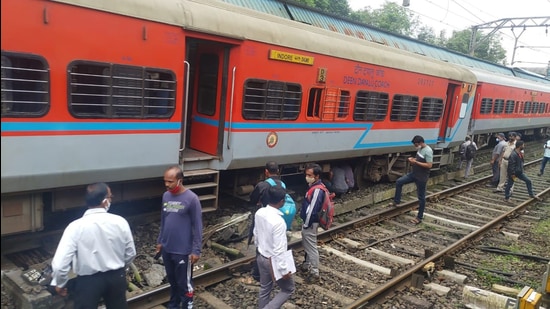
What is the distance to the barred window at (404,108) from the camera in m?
10.7

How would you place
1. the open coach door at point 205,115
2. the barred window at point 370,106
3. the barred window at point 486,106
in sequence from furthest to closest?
the barred window at point 486,106, the barred window at point 370,106, the open coach door at point 205,115

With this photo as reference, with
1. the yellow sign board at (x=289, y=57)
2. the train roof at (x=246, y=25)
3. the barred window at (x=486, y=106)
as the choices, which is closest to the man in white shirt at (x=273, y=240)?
the train roof at (x=246, y=25)

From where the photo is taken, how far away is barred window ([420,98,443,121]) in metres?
11.9

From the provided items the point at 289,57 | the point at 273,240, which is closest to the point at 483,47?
the point at 289,57

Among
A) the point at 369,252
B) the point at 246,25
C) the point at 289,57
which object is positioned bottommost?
the point at 369,252

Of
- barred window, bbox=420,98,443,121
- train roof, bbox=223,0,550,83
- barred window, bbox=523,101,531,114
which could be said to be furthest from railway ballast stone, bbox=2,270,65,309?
barred window, bbox=523,101,531,114

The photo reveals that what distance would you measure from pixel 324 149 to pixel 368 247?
2.50 metres

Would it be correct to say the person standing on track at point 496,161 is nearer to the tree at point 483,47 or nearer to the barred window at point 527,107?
the barred window at point 527,107

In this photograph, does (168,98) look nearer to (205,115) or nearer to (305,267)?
(205,115)

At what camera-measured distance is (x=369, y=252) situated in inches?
275

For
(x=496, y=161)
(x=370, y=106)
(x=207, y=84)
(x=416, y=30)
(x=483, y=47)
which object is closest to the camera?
(x=207, y=84)

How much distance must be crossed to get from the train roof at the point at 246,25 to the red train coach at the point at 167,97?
0.9 inches

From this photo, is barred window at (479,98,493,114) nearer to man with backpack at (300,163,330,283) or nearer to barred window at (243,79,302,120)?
barred window at (243,79,302,120)

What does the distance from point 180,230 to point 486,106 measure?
16.6 m
